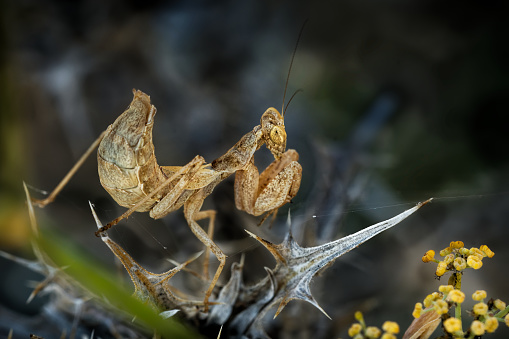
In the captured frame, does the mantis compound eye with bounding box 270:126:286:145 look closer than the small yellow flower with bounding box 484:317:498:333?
No

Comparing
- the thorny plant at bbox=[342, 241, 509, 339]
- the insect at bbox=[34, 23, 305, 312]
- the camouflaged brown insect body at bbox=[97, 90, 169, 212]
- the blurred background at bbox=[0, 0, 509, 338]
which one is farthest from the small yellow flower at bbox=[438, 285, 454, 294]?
the camouflaged brown insect body at bbox=[97, 90, 169, 212]

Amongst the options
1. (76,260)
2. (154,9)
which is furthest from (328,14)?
(76,260)

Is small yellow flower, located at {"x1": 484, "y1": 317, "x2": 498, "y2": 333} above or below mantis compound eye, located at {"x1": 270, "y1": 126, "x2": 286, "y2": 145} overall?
below

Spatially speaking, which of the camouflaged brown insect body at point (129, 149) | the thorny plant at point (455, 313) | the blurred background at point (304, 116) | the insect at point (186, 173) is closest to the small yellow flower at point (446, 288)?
the thorny plant at point (455, 313)

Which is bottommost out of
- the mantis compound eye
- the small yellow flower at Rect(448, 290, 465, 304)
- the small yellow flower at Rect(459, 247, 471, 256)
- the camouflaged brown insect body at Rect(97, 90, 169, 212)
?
the small yellow flower at Rect(448, 290, 465, 304)

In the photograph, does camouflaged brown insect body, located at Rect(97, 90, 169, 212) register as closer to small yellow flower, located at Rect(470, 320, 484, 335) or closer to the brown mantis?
the brown mantis

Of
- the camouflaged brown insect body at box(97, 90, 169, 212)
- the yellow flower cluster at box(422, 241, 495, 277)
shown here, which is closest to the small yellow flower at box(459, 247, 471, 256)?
the yellow flower cluster at box(422, 241, 495, 277)

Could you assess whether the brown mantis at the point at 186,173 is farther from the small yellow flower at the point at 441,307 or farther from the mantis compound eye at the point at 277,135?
the small yellow flower at the point at 441,307
